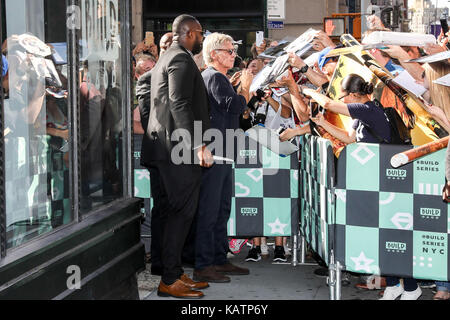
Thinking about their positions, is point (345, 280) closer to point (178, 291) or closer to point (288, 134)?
point (288, 134)

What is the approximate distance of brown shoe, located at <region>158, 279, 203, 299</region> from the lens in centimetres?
555

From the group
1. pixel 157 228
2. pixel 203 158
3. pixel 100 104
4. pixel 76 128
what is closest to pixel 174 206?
pixel 203 158

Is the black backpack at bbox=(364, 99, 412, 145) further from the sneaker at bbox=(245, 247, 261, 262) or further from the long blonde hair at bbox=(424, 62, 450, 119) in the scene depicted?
the sneaker at bbox=(245, 247, 261, 262)

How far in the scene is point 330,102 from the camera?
5281 mm

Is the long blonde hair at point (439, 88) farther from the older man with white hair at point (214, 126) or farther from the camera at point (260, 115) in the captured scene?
the camera at point (260, 115)

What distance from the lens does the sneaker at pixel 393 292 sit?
18.0 feet

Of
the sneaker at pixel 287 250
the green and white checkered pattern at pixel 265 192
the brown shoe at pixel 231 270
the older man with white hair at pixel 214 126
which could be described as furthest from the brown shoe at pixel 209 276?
the sneaker at pixel 287 250

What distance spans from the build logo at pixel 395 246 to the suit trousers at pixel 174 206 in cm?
152

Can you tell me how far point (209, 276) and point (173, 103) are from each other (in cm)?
171

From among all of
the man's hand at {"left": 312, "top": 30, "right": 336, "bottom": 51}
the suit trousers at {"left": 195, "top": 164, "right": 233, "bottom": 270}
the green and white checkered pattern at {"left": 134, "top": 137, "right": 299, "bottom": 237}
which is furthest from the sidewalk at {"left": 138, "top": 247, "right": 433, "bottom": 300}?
the man's hand at {"left": 312, "top": 30, "right": 336, "bottom": 51}

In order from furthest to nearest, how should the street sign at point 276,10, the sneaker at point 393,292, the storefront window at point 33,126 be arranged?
the street sign at point 276,10 → the sneaker at point 393,292 → the storefront window at point 33,126

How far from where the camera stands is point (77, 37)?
4520 mm

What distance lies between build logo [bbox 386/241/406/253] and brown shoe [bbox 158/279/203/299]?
60.6 inches

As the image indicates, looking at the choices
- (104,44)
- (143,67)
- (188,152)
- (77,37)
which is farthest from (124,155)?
(143,67)
